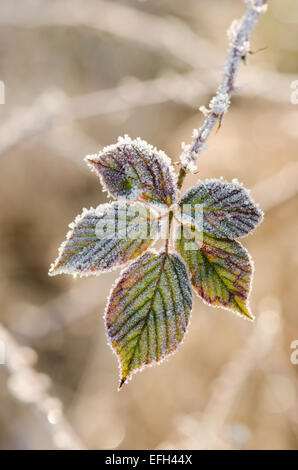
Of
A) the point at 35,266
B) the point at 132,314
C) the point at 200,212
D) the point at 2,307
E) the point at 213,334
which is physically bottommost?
the point at 132,314

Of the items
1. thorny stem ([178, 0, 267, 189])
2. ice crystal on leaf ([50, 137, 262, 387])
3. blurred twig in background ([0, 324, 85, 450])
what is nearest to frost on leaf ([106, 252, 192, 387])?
ice crystal on leaf ([50, 137, 262, 387])

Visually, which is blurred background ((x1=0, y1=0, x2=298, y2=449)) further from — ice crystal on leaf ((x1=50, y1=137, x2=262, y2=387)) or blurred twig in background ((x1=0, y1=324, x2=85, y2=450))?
ice crystal on leaf ((x1=50, y1=137, x2=262, y2=387))

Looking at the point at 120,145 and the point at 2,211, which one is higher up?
the point at 2,211

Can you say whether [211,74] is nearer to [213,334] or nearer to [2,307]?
[213,334]

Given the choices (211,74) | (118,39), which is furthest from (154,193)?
(118,39)

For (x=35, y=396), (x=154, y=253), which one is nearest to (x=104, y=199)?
(x=35, y=396)

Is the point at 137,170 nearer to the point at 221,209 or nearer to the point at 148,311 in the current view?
the point at 221,209
